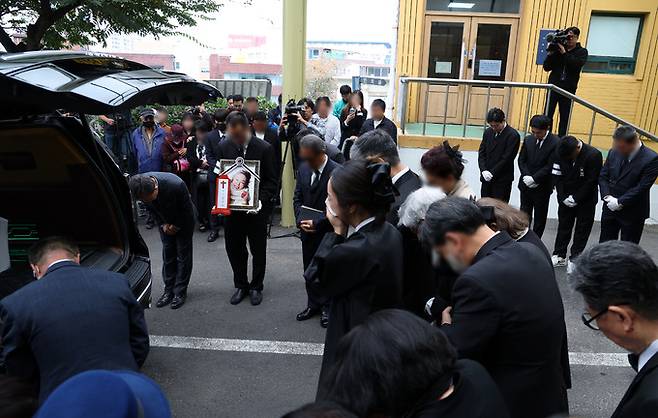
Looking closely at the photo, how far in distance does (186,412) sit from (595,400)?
2.91 metres

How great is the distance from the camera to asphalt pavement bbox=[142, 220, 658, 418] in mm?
3619

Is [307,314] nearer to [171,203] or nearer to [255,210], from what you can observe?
[255,210]

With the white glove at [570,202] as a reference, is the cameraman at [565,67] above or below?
above

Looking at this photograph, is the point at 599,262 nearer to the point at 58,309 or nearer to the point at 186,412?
the point at 58,309

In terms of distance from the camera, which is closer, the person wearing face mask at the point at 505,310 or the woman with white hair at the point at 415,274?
the person wearing face mask at the point at 505,310

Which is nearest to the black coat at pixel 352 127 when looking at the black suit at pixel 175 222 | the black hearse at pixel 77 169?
the black suit at pixel 175 222

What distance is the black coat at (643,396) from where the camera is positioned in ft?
4.58

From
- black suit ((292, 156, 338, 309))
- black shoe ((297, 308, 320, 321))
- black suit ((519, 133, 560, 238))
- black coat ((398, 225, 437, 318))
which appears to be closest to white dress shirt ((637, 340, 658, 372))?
black coat ((398, 225, 437, 318))

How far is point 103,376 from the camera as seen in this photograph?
→ 3.81 ft

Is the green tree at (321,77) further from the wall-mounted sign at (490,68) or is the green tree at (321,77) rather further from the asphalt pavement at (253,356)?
the asphalt pavement at (253,356)

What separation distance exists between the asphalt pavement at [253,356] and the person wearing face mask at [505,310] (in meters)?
1.22

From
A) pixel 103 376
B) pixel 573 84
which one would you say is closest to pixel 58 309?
pixel 103 376

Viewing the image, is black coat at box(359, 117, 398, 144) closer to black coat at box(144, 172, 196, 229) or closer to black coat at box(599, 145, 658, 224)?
black coat at box(599, 145, 658, 224)

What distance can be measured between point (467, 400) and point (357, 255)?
39.7 inches
